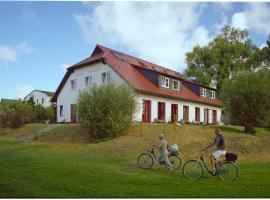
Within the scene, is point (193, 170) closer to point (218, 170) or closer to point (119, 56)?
point (218, 170)

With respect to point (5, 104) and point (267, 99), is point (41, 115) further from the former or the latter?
point (267, 99)

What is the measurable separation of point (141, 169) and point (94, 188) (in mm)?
4659

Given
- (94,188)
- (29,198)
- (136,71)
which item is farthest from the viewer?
(136,71)

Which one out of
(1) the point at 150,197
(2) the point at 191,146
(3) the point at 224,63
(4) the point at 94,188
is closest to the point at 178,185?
(1) the point at 150,197

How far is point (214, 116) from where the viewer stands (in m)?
46.0

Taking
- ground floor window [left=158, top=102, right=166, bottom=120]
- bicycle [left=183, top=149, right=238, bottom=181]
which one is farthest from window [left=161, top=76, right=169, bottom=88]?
bicycle [left=183, top=149, right=238, bottom=181]

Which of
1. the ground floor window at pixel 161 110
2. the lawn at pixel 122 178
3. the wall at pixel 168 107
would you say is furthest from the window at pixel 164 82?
the lawn at pixel 122 178

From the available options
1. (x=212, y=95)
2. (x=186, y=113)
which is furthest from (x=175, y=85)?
(x=212, y=95)

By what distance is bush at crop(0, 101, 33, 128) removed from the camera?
3397 cm

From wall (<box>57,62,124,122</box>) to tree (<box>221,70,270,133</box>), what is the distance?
35.9ft

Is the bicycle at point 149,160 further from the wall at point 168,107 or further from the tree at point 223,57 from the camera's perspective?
the tree at point 223,57

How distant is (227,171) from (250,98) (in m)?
17.1

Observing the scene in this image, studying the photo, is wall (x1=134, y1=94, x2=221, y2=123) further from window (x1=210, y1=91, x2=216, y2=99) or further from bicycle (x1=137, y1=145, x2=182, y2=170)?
bicycle (x1=137, y1=145, x2=182, y2=170)

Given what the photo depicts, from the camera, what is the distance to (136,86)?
100 ft
